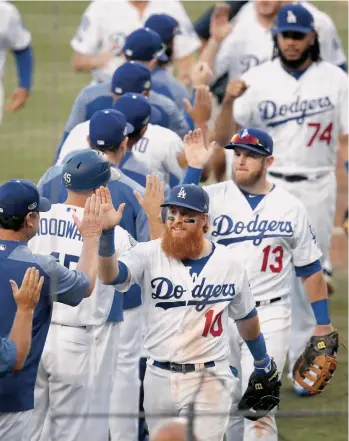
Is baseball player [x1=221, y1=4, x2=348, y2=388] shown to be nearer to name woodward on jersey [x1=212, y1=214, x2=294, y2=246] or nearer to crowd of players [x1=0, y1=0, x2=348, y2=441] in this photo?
crowd of players [x1=0, y1=0, x2=348, y2=441]

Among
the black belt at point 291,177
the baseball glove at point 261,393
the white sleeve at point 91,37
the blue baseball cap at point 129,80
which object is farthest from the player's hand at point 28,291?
the white sleeve at point 91,37

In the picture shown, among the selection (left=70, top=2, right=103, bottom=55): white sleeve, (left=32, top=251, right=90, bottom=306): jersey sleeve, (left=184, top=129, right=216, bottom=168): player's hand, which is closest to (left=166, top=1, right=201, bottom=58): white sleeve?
(left=70, top=2, right=103, bottom=55): white sleeve

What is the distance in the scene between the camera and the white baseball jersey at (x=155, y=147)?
7.79 m

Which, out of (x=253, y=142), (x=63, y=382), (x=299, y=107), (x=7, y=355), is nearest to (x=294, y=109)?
(x=299, y=107)

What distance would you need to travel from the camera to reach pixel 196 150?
704cm

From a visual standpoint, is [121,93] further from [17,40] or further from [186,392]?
[17,40]

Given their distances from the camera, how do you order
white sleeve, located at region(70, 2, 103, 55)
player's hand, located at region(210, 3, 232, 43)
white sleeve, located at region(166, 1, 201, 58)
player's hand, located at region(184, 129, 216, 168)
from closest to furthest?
player's hand, located at region(184, 129, 216, 168), player's hand, located at region(210, 3, 232, 43), white sleeve, located at region(70, 2, 103, 55), white sleeve, located at region(166, 1, 201, 58)

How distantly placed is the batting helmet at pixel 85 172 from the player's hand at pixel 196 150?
0.81m

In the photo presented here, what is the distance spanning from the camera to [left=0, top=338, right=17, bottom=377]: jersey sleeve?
5.29 meters

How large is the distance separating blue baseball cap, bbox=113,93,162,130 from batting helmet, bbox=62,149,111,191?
1.16 m

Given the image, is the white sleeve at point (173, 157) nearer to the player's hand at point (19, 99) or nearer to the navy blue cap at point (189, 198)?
the navy blue cap at point (189, 198)

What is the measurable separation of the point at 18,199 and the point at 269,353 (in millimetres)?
1789

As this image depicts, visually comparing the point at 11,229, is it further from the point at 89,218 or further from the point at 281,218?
the point at 281,218

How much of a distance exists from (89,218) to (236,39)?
5.20 metres
